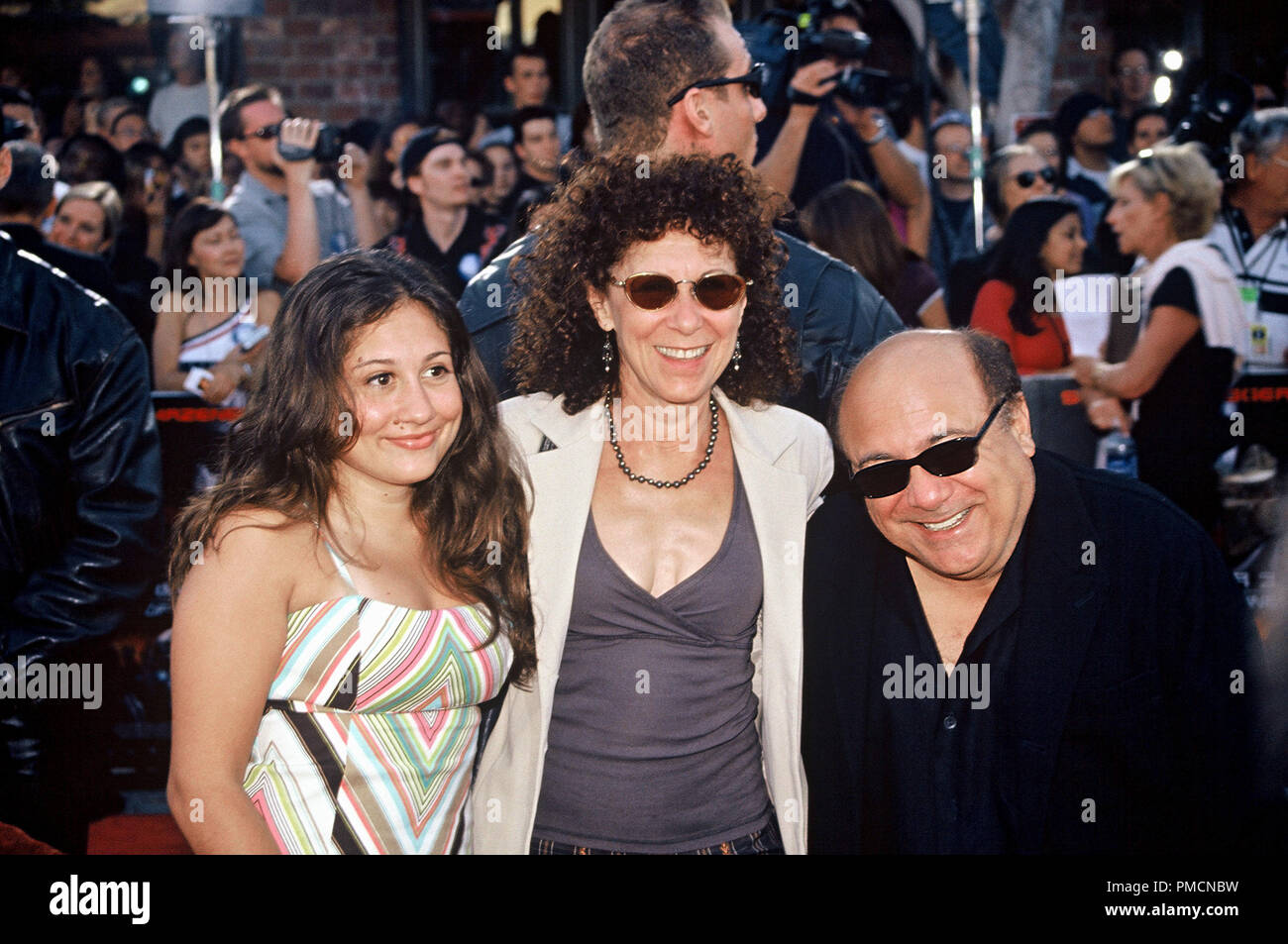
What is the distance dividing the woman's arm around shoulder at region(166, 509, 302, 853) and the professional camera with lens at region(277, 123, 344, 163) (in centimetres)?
394

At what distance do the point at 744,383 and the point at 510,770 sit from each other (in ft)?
2.93

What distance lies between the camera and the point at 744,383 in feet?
8.49

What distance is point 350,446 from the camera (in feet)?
7.35

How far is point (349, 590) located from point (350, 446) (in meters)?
0.27

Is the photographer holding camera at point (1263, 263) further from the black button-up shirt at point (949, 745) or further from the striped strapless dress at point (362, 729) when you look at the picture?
the striped strapless dress at point (362, 729)

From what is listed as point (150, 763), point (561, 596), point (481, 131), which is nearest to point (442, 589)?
point (561, 596)

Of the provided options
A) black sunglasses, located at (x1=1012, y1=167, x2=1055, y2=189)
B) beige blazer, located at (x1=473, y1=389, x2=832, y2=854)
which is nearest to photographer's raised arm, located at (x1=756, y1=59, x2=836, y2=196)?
black sunglasses, located at (x1=1012, y1=167, x2=1055, y2=189)

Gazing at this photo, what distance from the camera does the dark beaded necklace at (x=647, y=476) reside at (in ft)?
7.93

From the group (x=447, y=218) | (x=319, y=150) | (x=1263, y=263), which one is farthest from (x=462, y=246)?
(x=1263, y=263)

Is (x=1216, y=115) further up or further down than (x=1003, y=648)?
further up

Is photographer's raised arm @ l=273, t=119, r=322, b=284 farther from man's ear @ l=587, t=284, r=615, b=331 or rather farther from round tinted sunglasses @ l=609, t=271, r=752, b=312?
round tinted sunglasses @ l=609, t=271, r=752, b=312
